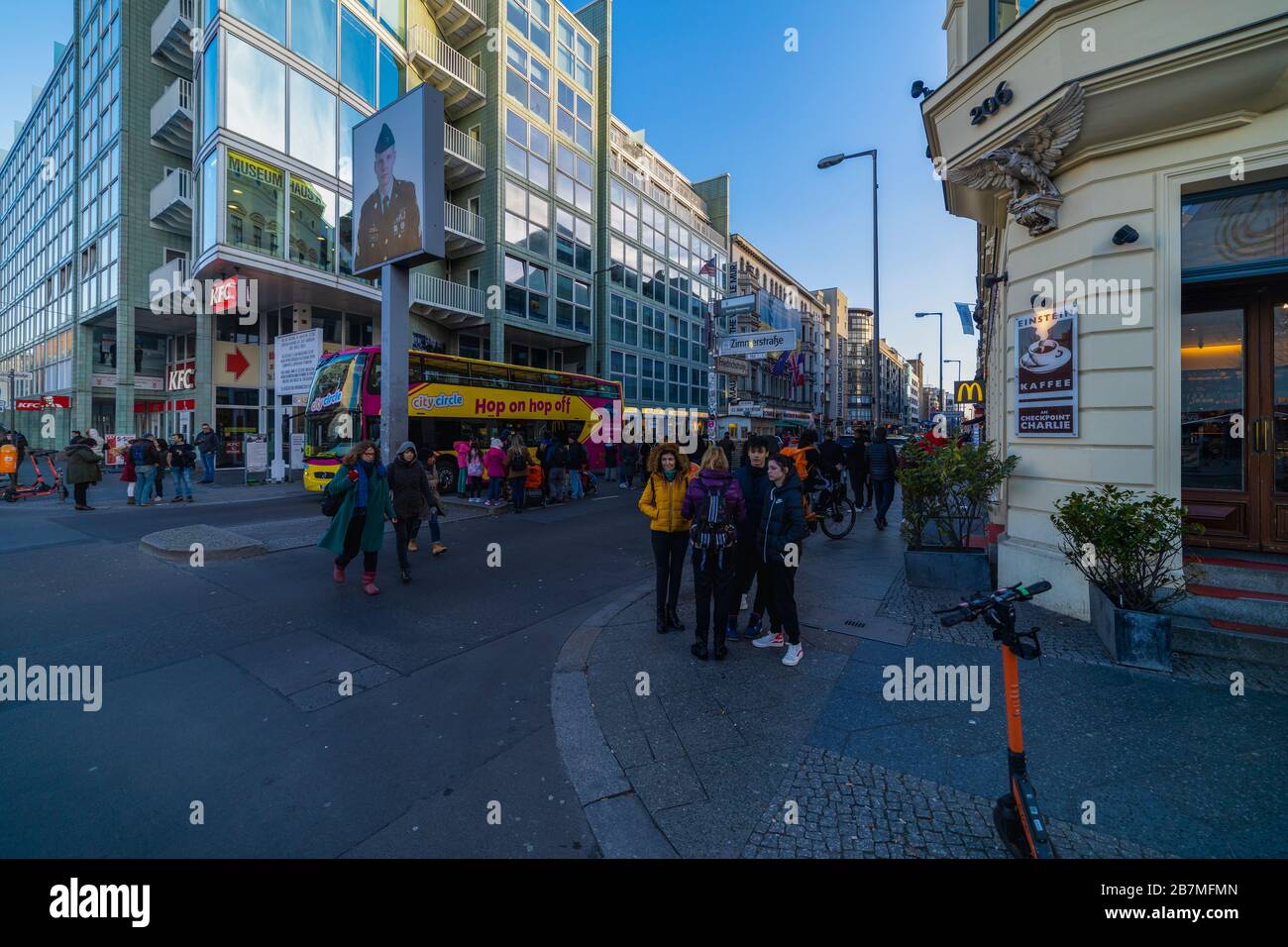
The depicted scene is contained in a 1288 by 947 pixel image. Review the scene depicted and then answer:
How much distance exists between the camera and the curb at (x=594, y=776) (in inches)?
99.1

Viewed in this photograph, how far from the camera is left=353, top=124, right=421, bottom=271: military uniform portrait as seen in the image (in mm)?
9789

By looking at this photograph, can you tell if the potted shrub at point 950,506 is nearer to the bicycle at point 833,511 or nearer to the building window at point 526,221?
the bicycle at point 833,511

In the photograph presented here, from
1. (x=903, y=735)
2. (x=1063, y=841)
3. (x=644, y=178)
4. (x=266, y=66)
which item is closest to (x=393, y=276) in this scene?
(x=903, y=735)

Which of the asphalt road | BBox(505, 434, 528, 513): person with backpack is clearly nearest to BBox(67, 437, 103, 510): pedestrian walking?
the asphalt road

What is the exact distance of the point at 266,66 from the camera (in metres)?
18.7

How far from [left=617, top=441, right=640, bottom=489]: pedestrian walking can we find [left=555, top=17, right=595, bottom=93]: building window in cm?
2401

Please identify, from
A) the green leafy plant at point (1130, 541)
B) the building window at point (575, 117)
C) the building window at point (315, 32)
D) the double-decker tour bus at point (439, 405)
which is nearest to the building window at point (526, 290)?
the double-decker tour bus at point (439, 405)

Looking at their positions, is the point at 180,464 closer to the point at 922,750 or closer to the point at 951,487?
the point at 951,487

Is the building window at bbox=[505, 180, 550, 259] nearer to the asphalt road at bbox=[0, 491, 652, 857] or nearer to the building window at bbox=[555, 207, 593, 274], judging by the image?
the building window at bbox=[555, 207, 593, 274]

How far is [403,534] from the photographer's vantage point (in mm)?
7250

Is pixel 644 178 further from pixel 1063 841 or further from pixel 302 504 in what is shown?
pixel 1063 841

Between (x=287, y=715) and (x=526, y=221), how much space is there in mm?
28197

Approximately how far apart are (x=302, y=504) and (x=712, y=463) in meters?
13.0

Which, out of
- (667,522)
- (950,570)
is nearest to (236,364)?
(667,522)
